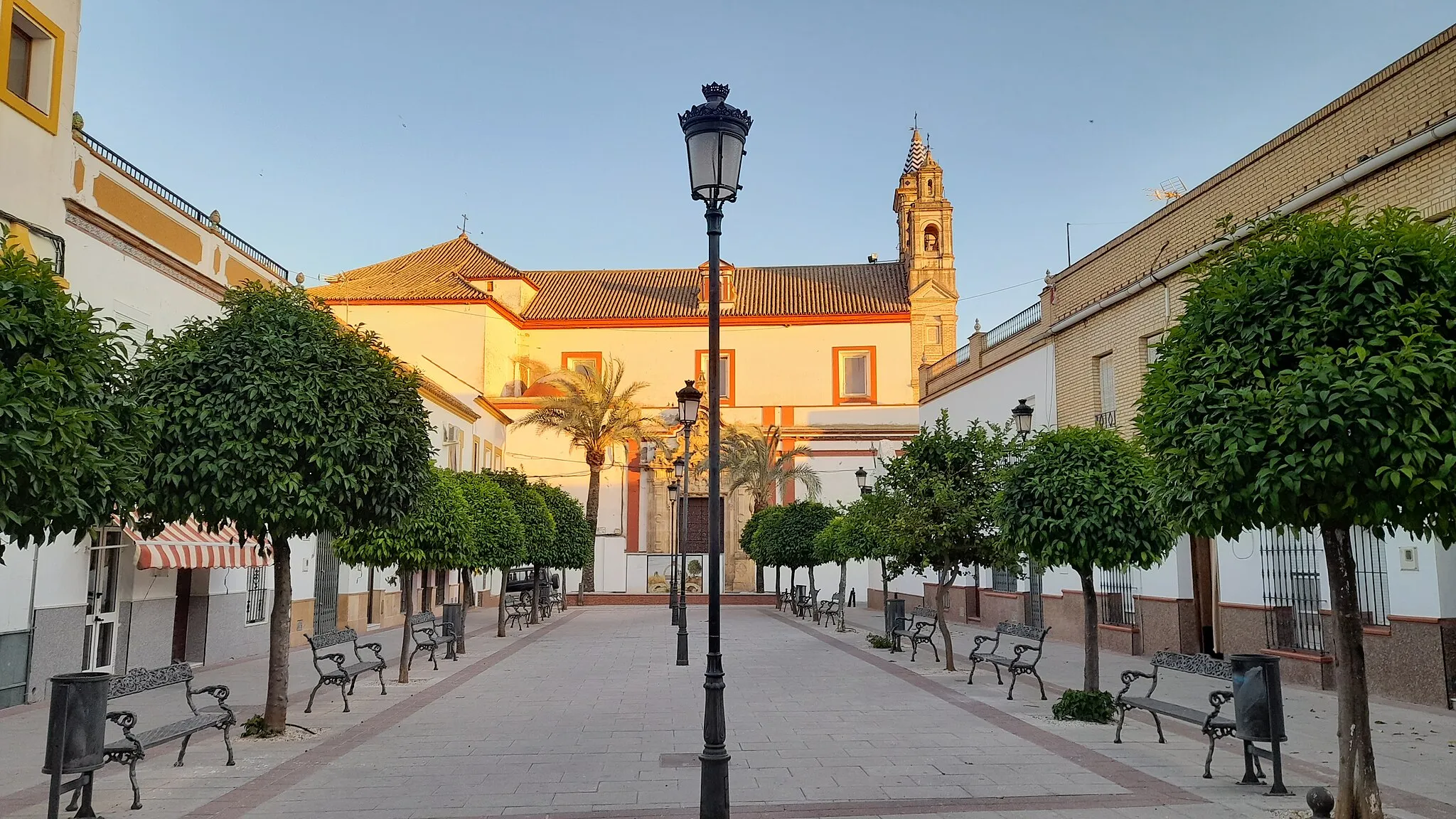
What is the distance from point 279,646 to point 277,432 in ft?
7.66

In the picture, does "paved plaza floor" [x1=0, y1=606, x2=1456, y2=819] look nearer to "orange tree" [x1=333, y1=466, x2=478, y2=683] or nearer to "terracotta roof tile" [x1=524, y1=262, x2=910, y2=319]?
"orange tree" [x1=333, y1=466, x2=478, y2=683]

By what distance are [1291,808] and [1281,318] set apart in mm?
3541

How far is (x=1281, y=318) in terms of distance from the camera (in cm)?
627

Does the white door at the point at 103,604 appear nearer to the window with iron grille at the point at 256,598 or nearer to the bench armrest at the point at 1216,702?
the window with iron grille at the point at 256,598

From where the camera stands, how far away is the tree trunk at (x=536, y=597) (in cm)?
2866

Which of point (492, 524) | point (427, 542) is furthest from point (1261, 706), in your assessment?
point (492, 524)

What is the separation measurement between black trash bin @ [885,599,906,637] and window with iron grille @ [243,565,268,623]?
12.3m

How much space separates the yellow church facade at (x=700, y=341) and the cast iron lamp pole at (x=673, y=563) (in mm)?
3247

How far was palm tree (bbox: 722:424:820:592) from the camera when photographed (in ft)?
139

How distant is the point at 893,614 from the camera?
21.0 metres

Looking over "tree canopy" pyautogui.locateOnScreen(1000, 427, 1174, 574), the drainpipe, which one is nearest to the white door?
"tree canopy" pyautogui.locateOnScreen(1000, 427, 1174, 574)

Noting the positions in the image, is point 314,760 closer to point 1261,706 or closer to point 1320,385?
point 1261,706

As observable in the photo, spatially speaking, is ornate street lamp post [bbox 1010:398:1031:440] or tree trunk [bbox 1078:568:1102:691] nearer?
tree trunk [bbox 1078:568:1102:691]

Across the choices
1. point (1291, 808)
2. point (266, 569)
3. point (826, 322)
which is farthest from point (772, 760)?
point (826, 322)
